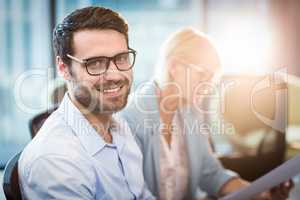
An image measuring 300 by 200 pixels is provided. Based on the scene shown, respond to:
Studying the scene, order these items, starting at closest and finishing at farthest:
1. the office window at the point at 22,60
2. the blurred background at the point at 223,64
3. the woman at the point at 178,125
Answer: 1. the woman at the point at 178,125
2. the blurred background at the point at 223,64
3. the office window at the point at 22,60

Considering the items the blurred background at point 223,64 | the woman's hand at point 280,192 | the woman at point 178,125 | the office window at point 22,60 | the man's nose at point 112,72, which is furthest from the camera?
the office window at point 22,60

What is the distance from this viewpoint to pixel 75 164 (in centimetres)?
93

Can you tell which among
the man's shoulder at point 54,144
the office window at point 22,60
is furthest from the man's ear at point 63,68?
the office window at point 22,60

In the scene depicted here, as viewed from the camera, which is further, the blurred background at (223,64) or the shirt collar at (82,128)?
the blurred background at (223,64)

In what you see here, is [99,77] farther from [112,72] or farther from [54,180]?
[54,180]

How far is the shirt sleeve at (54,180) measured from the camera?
0.89m

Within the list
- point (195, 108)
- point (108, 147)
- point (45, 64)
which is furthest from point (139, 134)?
point (45, 64)

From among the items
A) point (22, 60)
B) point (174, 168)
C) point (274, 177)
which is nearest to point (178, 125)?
point (174, 168)

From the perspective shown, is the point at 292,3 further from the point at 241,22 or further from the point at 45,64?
the point at 45,64

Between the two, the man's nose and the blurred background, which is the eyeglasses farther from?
the blurred background

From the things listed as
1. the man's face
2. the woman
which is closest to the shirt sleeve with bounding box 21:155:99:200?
the man's face

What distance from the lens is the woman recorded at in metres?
1.46

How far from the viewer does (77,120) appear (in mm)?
1001

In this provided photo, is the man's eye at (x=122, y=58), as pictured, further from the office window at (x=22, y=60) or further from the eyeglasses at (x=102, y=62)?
the office window at (x=22, y=60)
